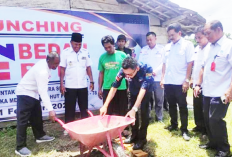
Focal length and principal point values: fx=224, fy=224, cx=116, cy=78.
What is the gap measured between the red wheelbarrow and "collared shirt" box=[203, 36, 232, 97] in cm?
123

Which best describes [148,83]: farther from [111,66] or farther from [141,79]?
[111,66]

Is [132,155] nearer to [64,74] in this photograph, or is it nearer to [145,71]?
[145,71]

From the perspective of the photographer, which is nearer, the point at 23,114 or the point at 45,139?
the point at 23,114

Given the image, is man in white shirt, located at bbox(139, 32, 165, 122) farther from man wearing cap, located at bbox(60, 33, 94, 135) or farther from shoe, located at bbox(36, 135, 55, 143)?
shoe, located at bbox(36, 135, 55, 143)

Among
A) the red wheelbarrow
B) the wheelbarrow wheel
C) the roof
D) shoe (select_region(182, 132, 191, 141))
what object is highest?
the roof

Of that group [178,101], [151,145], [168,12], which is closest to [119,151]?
[151,145]

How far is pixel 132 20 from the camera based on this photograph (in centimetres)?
573

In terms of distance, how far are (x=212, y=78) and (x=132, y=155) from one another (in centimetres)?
159

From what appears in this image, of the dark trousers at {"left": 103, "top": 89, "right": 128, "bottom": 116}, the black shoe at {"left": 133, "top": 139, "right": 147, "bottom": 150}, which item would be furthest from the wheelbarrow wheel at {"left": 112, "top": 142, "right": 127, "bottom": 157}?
the dark trousers at {"left": 103, "top": 89, "right": 128, "bottom": 116}

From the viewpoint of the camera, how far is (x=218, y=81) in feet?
9.89

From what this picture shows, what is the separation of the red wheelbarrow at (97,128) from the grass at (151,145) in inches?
28.4

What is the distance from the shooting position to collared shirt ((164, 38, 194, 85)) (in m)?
3.83

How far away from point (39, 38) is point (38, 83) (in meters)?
1.83

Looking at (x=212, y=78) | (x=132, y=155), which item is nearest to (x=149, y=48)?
(x=212, y=78)
